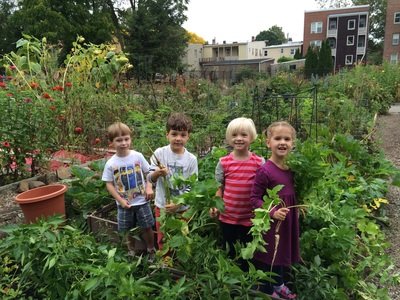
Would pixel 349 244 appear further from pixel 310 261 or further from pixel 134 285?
pixel 134 285

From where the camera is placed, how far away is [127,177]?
285 centimetres

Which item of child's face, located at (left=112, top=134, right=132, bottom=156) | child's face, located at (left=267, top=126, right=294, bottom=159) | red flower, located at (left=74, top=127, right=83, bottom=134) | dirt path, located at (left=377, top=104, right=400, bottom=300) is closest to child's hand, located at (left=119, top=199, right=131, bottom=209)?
child's face, located at (left=112, top=134, right=132, bottom=156)

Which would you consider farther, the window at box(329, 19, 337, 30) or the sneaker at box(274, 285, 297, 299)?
the window at box(329, 19, 337, 30)

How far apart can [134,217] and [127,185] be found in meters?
0.28

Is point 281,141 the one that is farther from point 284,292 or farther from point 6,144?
point 6,144

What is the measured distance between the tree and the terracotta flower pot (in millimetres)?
104570

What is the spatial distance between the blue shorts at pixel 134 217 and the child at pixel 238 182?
0.70m

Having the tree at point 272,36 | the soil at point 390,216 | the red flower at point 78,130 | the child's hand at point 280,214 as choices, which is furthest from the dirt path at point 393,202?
the tree at point 272,36

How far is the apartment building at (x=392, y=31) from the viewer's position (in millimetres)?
45844

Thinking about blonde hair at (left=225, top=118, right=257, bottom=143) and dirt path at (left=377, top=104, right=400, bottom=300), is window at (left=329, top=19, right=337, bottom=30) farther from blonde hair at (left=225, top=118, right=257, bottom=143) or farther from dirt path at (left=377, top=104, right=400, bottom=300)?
blonde hair at (left=225, top=118, right=257, bottom=143)

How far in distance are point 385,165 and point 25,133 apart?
419cm

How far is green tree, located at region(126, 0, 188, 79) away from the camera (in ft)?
95.1

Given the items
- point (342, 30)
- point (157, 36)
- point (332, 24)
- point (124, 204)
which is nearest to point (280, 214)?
point (124, 204)

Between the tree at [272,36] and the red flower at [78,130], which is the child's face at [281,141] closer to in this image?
the red flower at [78,130]
